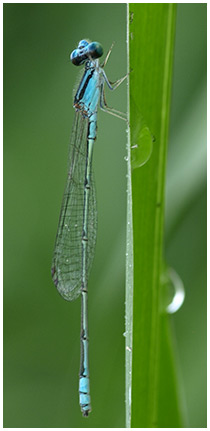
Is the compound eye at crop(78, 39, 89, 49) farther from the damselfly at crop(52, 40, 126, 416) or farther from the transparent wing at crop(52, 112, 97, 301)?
the transparent wing at crop(52, 112, 97, 301)

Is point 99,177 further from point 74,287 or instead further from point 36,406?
point 36,406

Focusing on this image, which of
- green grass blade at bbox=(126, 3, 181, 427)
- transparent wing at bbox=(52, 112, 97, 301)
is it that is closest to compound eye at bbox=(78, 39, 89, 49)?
transparent wing at bbox=(52, 112, 97, 301)

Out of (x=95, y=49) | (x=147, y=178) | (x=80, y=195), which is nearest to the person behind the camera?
(x=147, y=178)

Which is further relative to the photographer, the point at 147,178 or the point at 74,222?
the point at 74,222

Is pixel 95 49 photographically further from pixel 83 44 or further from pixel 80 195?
pixel 80 195

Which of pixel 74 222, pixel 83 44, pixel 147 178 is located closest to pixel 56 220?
pixel 74 222

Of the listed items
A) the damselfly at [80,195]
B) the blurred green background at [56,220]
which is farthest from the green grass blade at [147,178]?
the blurred green background at [56,220]

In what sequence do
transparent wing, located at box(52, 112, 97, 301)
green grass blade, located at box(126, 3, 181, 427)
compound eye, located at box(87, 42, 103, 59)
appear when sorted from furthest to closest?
transparent wing, located at box(52, 112, 97, 301) → compound eye, located at box(87, 42, 103, 59) → green grass blade, located at box(126, 3, 181, 427)
